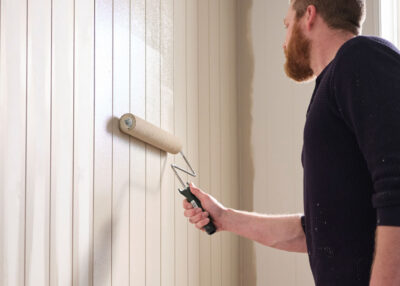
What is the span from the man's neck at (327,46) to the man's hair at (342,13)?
0.06 ft

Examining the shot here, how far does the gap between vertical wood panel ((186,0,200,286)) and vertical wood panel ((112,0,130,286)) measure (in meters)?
0.52

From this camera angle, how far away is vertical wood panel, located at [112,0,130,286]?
1.51m

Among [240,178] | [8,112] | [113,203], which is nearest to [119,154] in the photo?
[113,203]

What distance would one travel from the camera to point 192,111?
2.14 meters

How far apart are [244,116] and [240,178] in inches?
12.2

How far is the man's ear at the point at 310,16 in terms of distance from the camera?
1.28m

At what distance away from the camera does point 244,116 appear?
8.82 feet

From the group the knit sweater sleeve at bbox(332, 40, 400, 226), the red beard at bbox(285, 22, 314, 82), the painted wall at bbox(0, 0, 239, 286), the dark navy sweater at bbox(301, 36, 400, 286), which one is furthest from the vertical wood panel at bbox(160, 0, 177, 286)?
the knit sweater sleeve at bbox(332, 40, 400, 226)

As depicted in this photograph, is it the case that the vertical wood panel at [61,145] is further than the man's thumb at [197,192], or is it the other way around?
the man's thumb at [197,192]

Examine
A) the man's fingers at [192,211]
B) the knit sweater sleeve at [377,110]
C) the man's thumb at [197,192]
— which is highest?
the knit sweater sleeve at [377,110]

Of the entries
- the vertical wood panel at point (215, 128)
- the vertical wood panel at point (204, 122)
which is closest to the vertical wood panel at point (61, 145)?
Answer: the vertical wood panel at point (204, 122)

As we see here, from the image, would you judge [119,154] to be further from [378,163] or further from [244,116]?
[244,116]

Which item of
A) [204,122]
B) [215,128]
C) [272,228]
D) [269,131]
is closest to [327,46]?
[272,228]

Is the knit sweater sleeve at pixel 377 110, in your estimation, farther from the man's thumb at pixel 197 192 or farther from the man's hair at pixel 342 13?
the man's thumb at pixel 197 192
